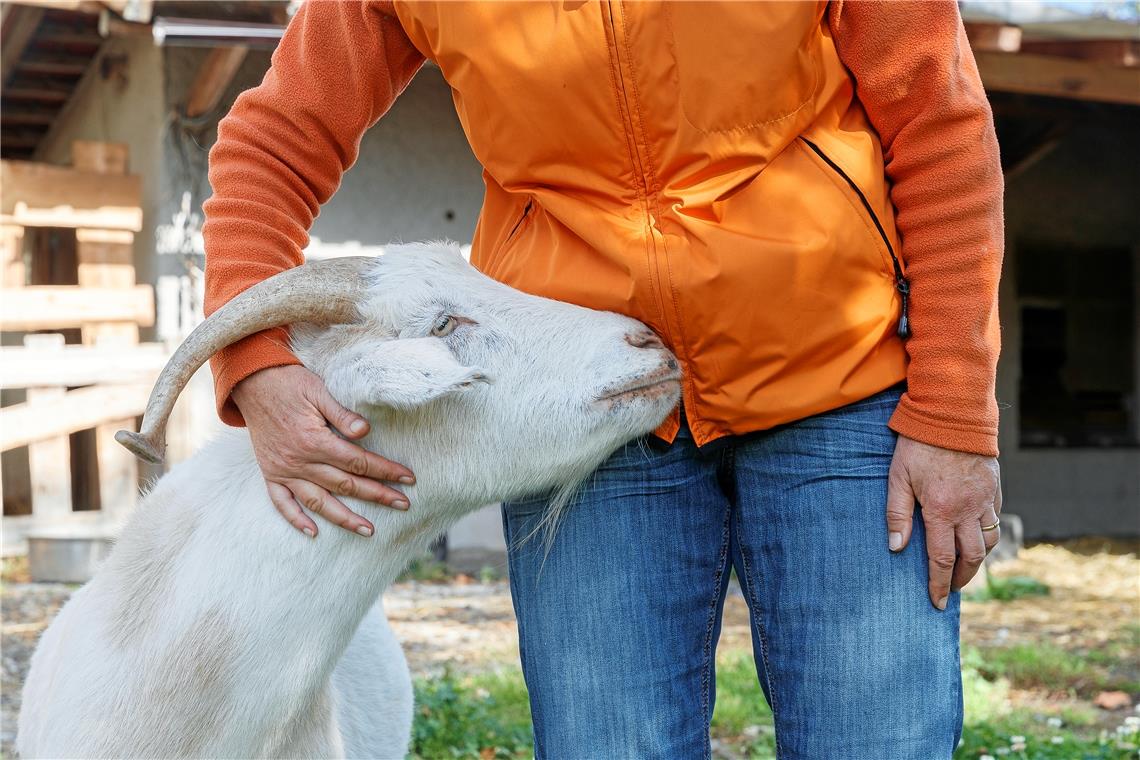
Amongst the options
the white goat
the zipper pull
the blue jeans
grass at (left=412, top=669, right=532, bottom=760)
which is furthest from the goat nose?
grass at (left=412, top=669, right=532, bottom=760)

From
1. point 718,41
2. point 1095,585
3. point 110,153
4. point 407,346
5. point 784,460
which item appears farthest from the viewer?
→ point 110,153

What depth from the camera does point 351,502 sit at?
7.10 ft

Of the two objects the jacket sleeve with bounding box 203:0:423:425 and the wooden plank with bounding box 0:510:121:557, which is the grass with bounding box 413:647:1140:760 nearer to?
the jacket sleeve with bounding box 203:0:423:425

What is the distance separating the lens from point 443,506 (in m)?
2.25

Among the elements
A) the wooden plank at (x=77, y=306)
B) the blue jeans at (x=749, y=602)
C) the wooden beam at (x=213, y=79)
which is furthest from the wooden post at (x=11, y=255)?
the blue jeans at (x=749, y=602)

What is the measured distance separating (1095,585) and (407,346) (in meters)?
6.79

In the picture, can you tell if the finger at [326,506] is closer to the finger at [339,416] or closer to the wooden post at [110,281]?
the finger at [339,416]

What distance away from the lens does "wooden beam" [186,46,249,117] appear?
22.8 feet

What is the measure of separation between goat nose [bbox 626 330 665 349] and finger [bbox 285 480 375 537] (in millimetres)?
597

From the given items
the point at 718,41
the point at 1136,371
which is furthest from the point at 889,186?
the point at 1136,371

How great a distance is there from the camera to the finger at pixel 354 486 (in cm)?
207

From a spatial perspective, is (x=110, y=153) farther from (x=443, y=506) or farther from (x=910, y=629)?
(x=910, y=629)

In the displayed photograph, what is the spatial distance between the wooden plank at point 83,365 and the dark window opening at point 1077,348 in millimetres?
7374

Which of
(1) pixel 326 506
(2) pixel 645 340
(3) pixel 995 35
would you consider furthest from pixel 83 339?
(2) pixel 645 340
